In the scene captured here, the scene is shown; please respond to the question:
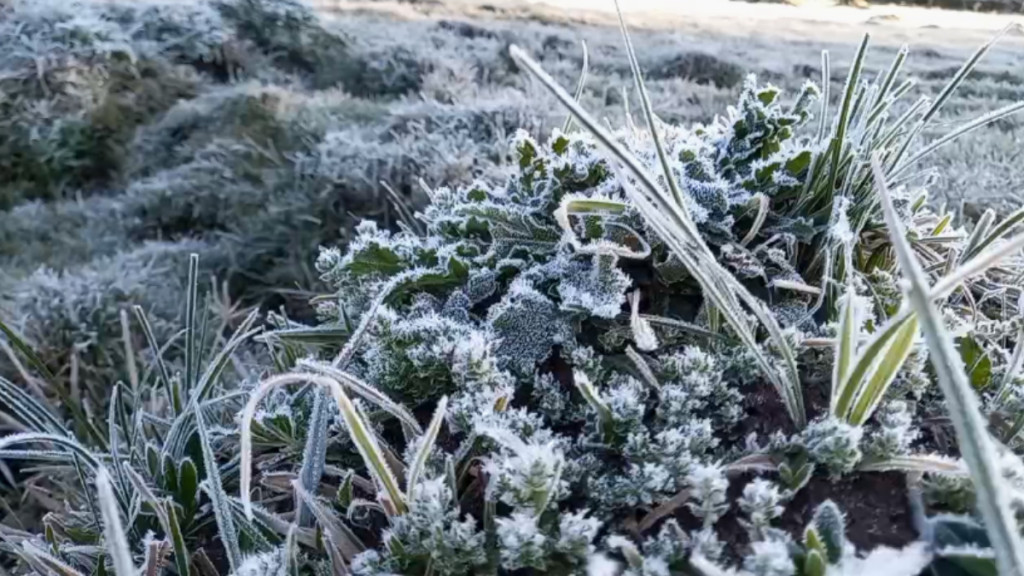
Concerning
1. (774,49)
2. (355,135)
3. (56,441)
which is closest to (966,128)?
(56,441)

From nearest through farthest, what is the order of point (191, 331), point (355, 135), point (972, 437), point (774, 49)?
point (972, 437), point (191, 331), point (355, 135), point (774, 49)

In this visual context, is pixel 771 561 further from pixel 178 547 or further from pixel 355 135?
pixel 355 135

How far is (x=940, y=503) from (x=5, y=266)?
2163mm

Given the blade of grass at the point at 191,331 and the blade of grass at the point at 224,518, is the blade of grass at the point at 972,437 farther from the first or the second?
the blade of grass at the point at 191,331

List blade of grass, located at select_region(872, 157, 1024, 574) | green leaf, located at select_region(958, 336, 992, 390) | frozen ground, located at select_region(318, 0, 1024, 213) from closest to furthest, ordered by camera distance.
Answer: blade of grass, located at select_region(872, 157, 1024, 574)
green leaf, located at select_region(958, 336, 992, 390)
frozen ground, located at select_region(318, 0, 1024, 213)

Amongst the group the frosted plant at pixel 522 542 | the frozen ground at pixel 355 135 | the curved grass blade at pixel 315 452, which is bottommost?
the frozen ground at pixel 355 135

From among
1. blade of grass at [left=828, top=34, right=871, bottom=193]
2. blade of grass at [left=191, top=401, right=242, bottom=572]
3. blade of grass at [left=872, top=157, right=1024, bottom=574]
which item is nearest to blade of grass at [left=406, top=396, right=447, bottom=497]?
blade of grass at [left=191, top=401, right=242, bottom=572]

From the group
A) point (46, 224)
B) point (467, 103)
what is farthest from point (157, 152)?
point (467, 103)

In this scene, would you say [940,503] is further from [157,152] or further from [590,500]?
[157,152]

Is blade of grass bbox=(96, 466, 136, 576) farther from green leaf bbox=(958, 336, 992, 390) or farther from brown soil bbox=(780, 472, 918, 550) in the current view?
green leaf bbox=(958, 336, 992, 390)

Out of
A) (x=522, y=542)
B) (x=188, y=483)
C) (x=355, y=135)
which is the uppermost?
(x=522, y=542)

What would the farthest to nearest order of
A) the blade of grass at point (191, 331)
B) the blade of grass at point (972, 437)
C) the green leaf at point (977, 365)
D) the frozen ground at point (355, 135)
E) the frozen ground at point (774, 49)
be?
the frozen ground at point (355, 135) → the frozen ground at point (774, 49) → the blade of grass at point (191, 331) → the green leaf at point (977, 365) → the blade of grass at point (972, 437)

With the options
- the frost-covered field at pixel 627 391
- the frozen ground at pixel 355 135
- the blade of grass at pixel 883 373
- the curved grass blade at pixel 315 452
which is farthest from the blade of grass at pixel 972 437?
the frozen ground at pixel 355 135

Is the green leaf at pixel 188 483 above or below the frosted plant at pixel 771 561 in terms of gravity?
below
